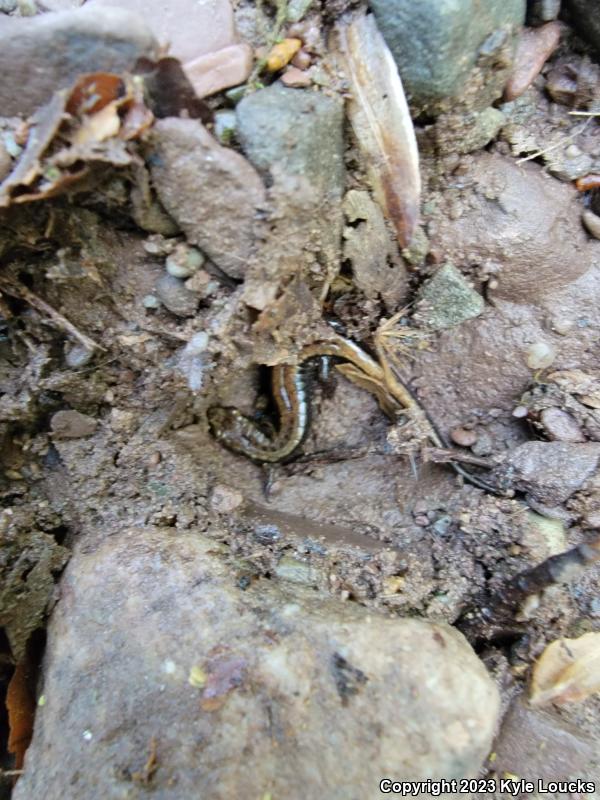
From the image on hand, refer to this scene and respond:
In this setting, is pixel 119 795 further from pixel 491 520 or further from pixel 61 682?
pixel 491 520

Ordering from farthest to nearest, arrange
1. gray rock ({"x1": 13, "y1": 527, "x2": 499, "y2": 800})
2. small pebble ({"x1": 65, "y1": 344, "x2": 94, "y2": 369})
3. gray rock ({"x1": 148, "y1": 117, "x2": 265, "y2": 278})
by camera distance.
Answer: small pebble ({"x1": 65, "y1": 344, "x2": 94, "y2": 369}) < gray rock ({"x1": 148, "y1": 117, "x2": 265, "y2": 278}) < gray rock ({"x1": 13, "y1": 527, "x2": 499, "y2": 800})

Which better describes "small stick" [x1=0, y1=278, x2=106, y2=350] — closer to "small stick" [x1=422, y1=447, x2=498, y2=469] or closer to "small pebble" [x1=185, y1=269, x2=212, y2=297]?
"small pebble" [x1=185, y1=269, x2=212, y2=297]

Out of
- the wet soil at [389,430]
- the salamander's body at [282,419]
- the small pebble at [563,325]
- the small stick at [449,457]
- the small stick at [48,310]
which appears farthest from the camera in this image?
the salamander's body at [282,419]

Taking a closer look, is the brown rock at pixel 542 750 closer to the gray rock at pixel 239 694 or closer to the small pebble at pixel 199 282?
the gray rock at pixel 239 694

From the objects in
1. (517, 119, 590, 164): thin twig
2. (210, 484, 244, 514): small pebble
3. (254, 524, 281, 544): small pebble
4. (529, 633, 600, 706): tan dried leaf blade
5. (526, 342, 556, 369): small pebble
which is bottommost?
(529, 633, 600, 706): tan dried leaf blade

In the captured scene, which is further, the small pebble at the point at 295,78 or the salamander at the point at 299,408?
the salamander at the point at 299,408

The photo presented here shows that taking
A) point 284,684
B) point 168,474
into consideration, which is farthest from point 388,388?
point 284,684

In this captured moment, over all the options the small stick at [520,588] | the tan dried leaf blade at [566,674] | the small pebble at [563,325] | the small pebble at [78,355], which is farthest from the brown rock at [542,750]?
the small pebble at [78,355]

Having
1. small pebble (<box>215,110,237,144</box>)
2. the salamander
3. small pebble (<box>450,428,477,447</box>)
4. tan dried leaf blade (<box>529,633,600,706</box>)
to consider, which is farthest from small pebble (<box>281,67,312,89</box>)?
tan dried leaf blade (<box>529,633,600,706</box>)
